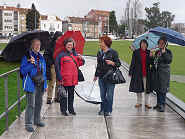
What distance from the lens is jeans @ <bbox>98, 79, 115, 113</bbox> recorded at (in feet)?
21.9

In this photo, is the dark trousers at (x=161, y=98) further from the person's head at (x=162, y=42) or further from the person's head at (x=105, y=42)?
the person's head at (x=105, y=42)

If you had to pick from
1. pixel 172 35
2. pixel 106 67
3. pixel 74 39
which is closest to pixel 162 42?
pixel 172 35

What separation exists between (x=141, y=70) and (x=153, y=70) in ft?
0.86

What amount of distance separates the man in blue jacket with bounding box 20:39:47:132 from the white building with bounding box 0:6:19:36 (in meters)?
139

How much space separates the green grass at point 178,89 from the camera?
31.5 ft

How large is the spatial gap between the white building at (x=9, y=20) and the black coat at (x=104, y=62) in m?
138

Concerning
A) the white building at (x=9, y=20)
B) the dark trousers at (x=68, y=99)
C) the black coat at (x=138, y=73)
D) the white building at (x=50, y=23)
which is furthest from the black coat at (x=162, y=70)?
the white building at (x=50, y=23)

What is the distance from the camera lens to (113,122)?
633cm

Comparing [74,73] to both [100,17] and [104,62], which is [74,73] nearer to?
[104,62]

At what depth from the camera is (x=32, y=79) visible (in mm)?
5496

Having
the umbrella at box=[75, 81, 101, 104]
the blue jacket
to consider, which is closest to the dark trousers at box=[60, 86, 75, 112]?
the umbrella at box=[75, 81, 101, 104]

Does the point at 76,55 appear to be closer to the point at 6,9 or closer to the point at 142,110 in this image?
the point at 142,110

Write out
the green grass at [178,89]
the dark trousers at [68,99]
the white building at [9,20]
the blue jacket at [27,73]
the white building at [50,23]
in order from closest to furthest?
the blue jacket at [27,73] < the dark trousers at [68,99] < the green grass at [178,89] < the white building at [9,20] < the white building at [50,23]

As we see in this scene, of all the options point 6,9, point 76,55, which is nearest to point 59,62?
point 76,55
